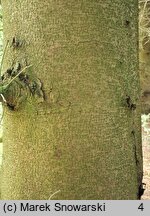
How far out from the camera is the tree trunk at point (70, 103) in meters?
0.95

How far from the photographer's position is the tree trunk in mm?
951

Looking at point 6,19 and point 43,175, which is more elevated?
point 6,19

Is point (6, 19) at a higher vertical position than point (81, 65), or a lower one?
higher

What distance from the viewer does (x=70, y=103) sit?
95 centimetres

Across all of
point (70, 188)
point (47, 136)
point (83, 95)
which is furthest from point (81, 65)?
point (70, 188)

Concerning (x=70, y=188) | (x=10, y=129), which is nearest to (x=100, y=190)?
(x=70, y=188)

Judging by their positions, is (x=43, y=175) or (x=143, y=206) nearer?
(x=43, y=175)

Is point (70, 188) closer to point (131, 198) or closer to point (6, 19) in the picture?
point (131, 198)

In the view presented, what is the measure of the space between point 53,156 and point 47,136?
0.05 meters

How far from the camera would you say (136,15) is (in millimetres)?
1104

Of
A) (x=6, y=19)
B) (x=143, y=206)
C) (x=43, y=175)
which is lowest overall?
(x=143, y=206)

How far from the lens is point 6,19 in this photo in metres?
1.05

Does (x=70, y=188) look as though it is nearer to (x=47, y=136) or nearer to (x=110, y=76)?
(x=47, y=136)

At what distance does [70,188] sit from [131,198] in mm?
203
